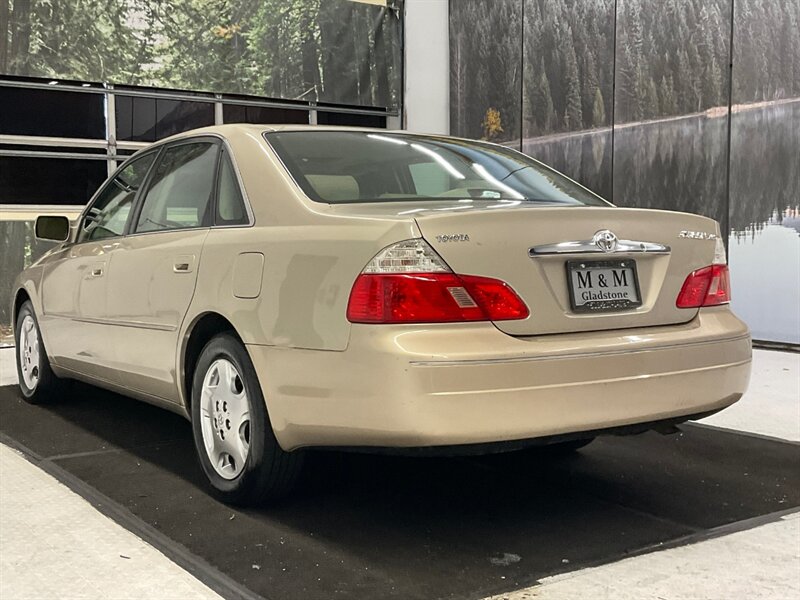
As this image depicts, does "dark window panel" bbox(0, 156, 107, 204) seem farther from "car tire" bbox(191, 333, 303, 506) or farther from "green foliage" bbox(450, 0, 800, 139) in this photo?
"car tire" bbox(191, 333, 303, 506)

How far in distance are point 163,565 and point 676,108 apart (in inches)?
289

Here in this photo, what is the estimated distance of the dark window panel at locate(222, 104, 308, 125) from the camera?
420 inches

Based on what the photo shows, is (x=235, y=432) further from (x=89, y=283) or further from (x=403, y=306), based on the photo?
(x=89, y=283)

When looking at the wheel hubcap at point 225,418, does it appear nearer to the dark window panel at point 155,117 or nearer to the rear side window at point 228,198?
the rear side window at point 228,198

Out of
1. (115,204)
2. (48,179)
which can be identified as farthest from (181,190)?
(48,179)

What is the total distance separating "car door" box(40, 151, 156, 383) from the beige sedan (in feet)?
1.26

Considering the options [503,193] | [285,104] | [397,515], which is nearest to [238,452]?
[397,515]

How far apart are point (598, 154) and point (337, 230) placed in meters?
7.26

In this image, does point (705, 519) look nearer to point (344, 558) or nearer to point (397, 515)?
point (397, 515)

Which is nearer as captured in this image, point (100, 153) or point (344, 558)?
point (344, 558)

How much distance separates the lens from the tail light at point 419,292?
7.91 ft

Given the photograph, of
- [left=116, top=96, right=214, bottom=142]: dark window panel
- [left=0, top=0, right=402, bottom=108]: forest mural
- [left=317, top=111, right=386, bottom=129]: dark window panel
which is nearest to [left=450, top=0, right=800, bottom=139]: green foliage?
[left=317, top=111, right=386, bottom=129]: dark window panel

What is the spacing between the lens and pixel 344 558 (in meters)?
2.54

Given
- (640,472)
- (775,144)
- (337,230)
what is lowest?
(640,472)
